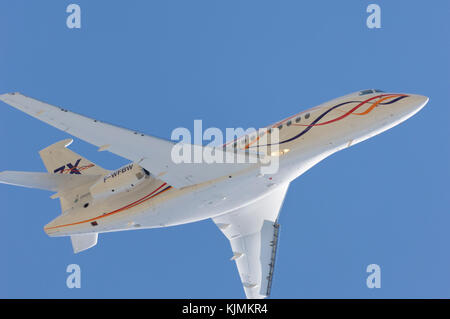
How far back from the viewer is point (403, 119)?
27.3 metres

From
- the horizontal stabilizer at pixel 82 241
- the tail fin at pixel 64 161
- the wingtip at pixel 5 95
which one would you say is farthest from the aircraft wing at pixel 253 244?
the wingtip at pixel 5 95

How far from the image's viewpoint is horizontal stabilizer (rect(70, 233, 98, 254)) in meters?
32.6

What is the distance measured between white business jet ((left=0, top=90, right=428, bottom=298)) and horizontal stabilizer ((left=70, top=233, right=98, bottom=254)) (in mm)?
55

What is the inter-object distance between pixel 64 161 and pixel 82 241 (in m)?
4.96

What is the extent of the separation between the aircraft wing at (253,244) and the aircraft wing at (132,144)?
22.7 ft

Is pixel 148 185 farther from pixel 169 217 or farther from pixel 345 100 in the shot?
pixel 345 100

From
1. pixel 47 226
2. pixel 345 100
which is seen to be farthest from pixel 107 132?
pixel 345 100

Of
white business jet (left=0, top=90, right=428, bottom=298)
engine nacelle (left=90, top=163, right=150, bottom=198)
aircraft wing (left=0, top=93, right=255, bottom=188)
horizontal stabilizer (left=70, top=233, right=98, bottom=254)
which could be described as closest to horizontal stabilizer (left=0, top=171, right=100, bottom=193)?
white business jet (left=0, top=90, right=428, bottom=298)

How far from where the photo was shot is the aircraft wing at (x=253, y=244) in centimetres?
3362

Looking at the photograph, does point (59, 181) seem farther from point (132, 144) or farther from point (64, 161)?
point (132, 144)

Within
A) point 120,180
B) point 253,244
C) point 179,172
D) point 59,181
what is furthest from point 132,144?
point 253,244

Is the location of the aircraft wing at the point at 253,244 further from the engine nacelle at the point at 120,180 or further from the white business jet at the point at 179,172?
the engine nacelle at the point at 120,180

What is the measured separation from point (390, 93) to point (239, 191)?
27.8ft

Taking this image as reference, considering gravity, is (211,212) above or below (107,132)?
below
